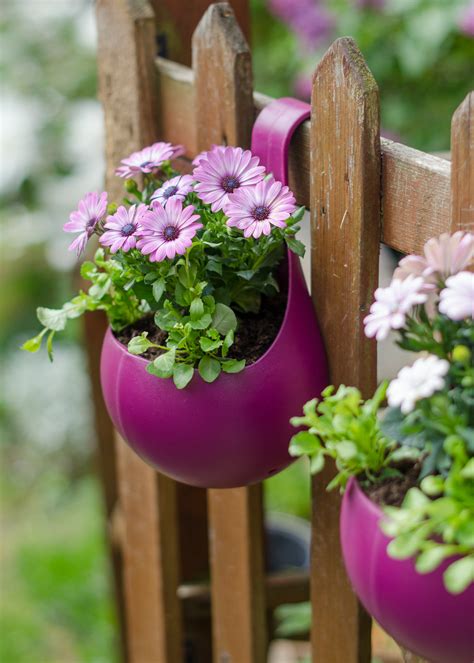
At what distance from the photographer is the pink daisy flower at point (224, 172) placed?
0.98 meters

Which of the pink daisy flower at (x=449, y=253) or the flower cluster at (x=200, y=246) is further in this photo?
the flower cluster at (x=200, y=246)

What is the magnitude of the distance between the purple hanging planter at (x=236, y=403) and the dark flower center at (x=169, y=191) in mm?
148

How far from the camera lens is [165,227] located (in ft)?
3.15

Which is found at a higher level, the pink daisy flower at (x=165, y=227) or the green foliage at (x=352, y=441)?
the pink daisy flower at (x=165, y=227)

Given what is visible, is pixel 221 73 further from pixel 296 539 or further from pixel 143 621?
pixel 296 539

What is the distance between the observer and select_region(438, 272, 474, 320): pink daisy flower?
0.72 metres

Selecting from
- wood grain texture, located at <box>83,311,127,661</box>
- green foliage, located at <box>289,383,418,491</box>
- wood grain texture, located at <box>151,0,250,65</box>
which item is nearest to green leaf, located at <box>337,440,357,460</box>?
green foliage, located at <box>289,383,418,491</box>

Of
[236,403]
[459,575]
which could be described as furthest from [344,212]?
[459,575]

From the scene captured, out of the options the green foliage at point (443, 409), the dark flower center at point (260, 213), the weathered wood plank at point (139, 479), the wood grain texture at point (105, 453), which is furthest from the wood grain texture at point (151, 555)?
the green foliage at point (443, 409)

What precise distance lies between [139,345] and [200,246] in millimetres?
126

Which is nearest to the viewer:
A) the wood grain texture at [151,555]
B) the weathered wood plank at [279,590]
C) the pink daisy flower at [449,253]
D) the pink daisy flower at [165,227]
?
the pink daisy flower at [449,253]

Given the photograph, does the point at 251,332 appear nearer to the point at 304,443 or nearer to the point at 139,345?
the point at 139,345

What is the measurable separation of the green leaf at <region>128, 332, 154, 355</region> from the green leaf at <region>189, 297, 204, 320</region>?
0.06 metres

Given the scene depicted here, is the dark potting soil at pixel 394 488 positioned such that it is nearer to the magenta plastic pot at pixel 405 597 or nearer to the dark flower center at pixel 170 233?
the magenta plastic pot at pixel 405 597
